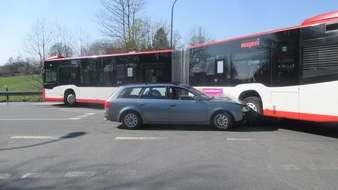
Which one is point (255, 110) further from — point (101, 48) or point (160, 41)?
point (101, 48)

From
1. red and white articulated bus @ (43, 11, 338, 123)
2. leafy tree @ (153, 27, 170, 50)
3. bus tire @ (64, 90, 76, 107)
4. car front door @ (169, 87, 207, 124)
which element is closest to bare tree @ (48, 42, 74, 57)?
leafy tree @ (153, 27, 170, 50)

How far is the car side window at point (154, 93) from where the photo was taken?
399 inches

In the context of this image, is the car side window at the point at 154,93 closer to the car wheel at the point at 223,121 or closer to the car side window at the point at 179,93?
the car side window at the point at 179,93

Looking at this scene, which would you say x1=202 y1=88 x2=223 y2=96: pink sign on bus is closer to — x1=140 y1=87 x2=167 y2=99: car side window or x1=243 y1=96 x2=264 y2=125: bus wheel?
x1=243 y1=96 x2=264 y2=125: bus wheel

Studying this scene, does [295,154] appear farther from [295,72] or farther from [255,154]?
[295,72]

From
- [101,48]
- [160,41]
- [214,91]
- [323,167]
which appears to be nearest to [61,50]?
[101,48]

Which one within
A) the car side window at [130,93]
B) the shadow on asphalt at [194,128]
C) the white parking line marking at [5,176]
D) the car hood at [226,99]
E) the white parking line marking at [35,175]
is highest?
the car side window at [130,93]

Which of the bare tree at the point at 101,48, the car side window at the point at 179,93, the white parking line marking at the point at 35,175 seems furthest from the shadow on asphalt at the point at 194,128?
the bare tree at the point at 101,48

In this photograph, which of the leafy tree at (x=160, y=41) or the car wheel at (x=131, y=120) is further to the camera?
the leafy tree at (x=160, y=41)

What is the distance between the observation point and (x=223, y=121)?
977 centimetres

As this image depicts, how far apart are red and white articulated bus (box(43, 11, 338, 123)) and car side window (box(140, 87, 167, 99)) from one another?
101 inches

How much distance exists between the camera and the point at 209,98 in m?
9.98

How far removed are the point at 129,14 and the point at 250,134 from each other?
2539 cm

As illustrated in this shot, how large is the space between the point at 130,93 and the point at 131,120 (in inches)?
34.4
